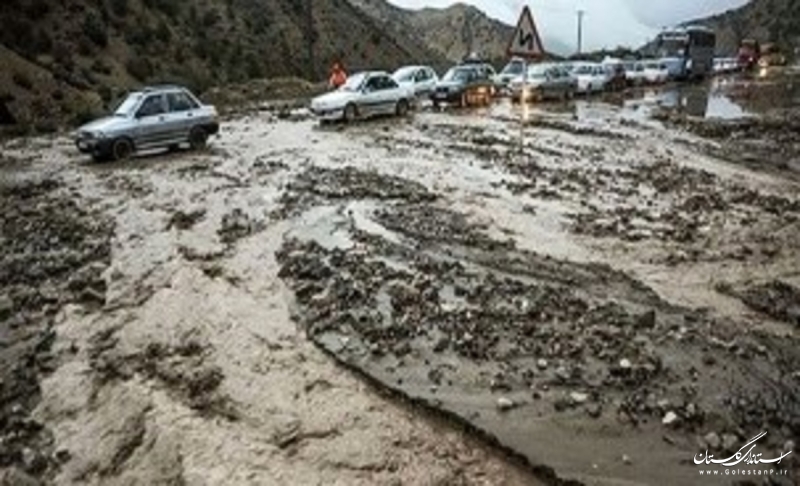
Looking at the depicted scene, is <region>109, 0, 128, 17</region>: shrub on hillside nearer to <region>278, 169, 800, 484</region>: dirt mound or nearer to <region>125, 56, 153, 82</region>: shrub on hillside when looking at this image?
<region>125, 56, 153, 82</region>: shrub on hillside

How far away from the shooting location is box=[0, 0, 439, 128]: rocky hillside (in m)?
32.8

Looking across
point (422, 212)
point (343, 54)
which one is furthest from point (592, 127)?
point (343, 54)

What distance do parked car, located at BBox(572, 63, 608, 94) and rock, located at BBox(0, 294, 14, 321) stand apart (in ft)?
124

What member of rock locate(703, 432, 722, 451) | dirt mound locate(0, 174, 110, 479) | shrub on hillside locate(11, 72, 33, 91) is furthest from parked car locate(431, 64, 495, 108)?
rock locate(703, 432, 722, 451)

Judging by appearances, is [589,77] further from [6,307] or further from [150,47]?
[6,307]

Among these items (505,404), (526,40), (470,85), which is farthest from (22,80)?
(505,404)

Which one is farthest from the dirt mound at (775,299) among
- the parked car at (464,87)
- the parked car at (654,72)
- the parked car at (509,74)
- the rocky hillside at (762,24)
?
the rocky hillside at (762,24)

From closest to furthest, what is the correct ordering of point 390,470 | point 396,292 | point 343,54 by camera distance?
point 390,470
point 396,292
point 343,54

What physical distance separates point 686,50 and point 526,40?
44305 millimetres

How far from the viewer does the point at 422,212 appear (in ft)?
44.1

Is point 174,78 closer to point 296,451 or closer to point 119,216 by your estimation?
point 119,216

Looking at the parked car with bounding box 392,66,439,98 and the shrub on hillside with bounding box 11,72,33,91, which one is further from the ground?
the shrub on hillside with bounding box 11,72,33,91

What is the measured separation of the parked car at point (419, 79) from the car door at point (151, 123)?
15.5 meters

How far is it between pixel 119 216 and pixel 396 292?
21.5 feet
